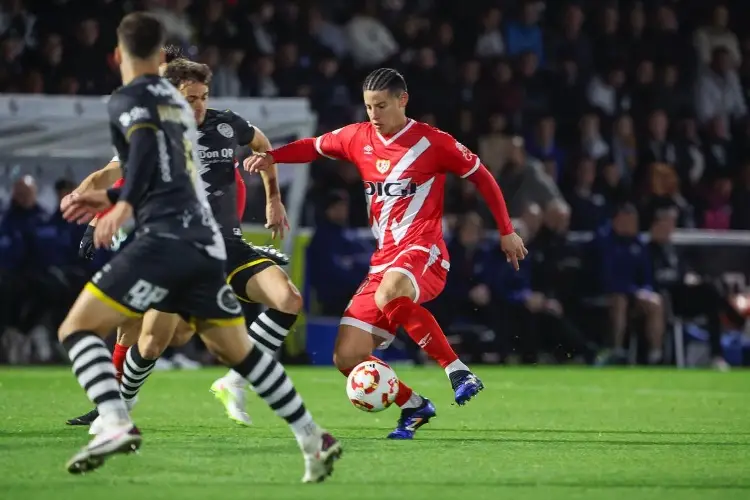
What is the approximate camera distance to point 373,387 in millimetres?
8664

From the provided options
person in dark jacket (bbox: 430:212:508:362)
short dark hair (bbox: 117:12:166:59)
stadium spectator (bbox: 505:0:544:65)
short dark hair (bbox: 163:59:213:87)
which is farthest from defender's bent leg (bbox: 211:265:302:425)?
stadium spectator (bbox: 505:0:544:65)

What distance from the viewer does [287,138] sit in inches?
685

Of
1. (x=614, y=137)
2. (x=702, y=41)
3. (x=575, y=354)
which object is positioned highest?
(x=702, y=41)

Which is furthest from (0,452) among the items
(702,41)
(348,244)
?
(702,41)

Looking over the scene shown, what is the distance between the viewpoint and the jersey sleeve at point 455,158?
30.1ft

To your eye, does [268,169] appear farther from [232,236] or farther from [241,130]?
[232,236]

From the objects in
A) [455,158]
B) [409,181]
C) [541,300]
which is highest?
[455,158]

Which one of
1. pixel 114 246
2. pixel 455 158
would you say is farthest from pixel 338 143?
pixel 114 246

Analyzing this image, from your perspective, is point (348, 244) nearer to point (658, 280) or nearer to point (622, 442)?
point (658, 280)

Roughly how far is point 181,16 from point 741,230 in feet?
27.6

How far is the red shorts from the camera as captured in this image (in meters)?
9.09

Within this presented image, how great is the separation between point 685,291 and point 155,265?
496 inches

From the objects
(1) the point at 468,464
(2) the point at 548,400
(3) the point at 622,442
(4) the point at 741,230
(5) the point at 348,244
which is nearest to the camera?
(1) the point at 468,464

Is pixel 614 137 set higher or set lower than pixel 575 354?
higher
